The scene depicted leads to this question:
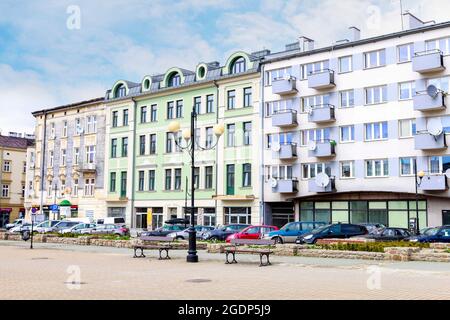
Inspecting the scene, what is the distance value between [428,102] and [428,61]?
277cm

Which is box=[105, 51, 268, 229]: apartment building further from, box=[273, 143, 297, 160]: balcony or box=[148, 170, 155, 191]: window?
box=[273, 143, 297, 160]: balcony

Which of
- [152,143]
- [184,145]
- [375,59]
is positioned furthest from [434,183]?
[152,143]

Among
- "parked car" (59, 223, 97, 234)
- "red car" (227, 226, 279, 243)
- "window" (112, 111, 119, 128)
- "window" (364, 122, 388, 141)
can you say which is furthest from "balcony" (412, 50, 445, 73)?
"window" (112, 111, 119, 128)

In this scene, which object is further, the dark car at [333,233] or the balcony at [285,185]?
the balcony at [285,185]

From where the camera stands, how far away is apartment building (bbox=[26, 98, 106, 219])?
196ft

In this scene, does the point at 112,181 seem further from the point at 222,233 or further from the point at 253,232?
the point at 253,232

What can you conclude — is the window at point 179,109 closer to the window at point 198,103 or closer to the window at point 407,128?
the window at point 198,103

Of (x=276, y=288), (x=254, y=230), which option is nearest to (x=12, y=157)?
(x=254, y=230)

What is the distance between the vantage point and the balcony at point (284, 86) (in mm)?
45469

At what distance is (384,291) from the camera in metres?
12.0

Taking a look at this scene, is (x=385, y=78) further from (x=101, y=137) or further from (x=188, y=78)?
(x=101, y=137)

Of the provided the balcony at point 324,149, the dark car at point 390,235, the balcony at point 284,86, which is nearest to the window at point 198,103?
the balcony at point 284,86

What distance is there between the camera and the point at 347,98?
43.3 metres

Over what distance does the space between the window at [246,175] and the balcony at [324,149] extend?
20.7 ft
